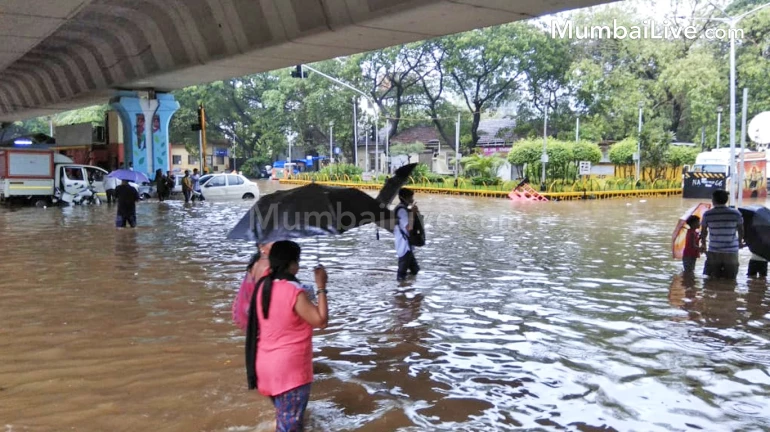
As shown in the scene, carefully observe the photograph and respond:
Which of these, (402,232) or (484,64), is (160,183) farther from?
(484,64)

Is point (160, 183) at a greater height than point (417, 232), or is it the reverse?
point (160, 183)

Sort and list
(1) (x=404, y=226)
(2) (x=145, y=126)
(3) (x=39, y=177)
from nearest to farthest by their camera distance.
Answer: (1) (x=404, y=226) < (3) (x=39, y=177) < (2) (x=145, y=126)

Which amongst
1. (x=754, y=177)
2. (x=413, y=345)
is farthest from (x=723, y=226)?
(x=754, y=177)

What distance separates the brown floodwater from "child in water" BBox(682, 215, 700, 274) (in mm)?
394

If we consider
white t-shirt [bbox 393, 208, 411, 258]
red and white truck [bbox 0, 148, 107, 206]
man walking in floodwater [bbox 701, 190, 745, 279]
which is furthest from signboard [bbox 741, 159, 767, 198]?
red and white truck [bbox 0, 148, 107, 206]

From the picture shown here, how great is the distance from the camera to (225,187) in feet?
86.6

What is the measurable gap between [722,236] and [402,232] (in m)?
4.62

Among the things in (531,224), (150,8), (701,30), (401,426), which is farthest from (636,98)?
(401,426)

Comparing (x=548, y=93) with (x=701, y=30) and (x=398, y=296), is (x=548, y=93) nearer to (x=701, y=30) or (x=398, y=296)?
(x=701, y=30)

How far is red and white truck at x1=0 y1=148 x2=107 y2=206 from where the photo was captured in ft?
76.3

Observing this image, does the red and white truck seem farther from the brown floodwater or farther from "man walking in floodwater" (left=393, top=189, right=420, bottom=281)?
"man walking in floodwater" (left=393, top=189, right=420, bottom=281)

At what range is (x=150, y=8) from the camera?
571 inches

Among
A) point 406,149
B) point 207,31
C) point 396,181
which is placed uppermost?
point 207,31

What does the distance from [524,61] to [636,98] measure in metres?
7.49
